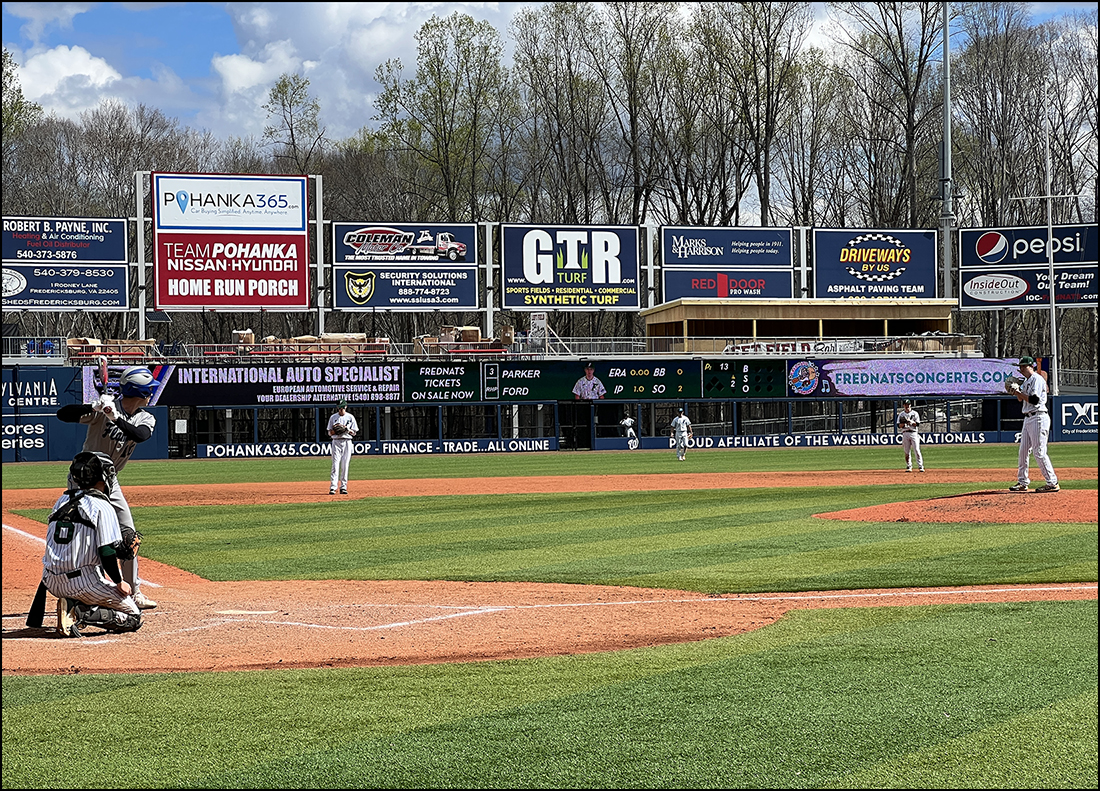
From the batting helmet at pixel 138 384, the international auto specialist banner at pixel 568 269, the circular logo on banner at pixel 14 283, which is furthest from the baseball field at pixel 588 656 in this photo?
the international auto specialist banner at pixel 568 269

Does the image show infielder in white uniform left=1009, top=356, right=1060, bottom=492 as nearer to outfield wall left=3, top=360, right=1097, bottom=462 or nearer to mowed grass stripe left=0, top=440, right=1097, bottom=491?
mowed grass stripe left=0, top=440, right=1097, bottom=491

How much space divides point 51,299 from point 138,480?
769 inches

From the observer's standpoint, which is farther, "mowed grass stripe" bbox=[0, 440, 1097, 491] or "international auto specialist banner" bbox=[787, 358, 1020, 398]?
"international auto specialist banner" bbox=[787, 358, 1020, 398]

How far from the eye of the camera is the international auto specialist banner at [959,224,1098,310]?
54.7 metres

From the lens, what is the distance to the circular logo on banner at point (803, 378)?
164ft

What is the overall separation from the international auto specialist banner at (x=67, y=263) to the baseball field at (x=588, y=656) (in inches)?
1290

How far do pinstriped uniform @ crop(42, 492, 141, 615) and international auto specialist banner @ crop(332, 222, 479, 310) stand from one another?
1626 inches

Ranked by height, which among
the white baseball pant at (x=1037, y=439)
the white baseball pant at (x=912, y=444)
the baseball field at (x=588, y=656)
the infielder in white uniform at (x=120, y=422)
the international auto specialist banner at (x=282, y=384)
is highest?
the international auto specialist banner at (x=282, y=384)

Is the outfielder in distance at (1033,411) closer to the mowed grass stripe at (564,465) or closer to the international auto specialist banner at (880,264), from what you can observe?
the mowed grass stripe at (564,465)

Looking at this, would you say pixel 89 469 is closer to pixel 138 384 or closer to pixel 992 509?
pixel 138 384

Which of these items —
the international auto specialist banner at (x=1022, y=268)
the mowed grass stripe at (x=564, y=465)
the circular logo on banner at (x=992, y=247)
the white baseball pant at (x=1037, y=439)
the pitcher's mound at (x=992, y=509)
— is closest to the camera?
the pitcher's mound at (x=992, y=509)

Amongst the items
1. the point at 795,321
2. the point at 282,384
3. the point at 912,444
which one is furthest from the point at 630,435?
the point at 912,444

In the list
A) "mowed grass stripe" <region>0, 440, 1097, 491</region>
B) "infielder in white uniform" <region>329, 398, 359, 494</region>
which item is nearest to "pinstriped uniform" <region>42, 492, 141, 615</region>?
"infielder in white uniform" <region>329, 398, 359, 494</region>

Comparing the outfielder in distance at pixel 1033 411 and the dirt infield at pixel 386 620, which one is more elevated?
the outfielder in distance at pixel 1033 411
